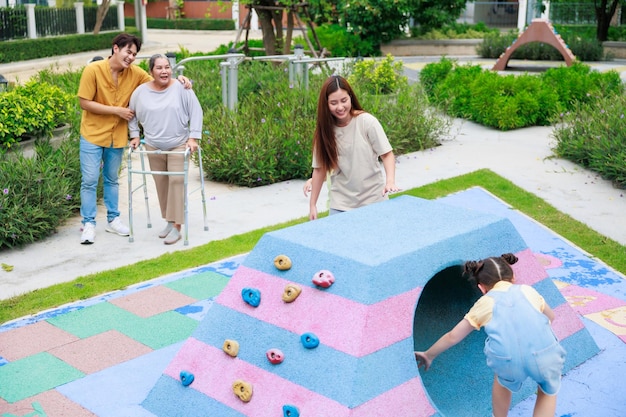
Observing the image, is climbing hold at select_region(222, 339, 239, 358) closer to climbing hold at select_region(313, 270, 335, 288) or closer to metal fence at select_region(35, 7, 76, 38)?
climbing hold at select_region(313, 270, 335, 288)

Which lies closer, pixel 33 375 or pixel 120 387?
pixel 120 387

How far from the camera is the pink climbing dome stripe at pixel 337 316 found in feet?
13.9

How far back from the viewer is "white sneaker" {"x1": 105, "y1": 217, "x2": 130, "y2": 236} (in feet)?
27.3

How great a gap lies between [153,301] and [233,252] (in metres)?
1.37

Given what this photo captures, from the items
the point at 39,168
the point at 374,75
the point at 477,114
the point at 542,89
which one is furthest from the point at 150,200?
the point at 542,89

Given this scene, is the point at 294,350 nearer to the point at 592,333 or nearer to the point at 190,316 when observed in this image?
the point at 190,316

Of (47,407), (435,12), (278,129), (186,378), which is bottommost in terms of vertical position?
(47,407)

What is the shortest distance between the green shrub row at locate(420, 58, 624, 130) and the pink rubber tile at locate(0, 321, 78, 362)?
9.07m

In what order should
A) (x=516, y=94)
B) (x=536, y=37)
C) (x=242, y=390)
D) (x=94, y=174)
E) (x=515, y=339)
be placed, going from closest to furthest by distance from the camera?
(x=515, y=339)
(x=242, y=390)
(x=94, y=174)
(x=516, y=94)
(x=536, y=37)

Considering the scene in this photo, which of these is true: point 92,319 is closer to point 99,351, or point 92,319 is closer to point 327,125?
point 99,351

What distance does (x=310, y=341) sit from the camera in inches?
170

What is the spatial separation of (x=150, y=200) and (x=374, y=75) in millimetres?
5489

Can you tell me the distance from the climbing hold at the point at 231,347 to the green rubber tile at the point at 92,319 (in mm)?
1738

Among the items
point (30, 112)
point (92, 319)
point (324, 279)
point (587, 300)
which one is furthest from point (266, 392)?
point (30, 112)
